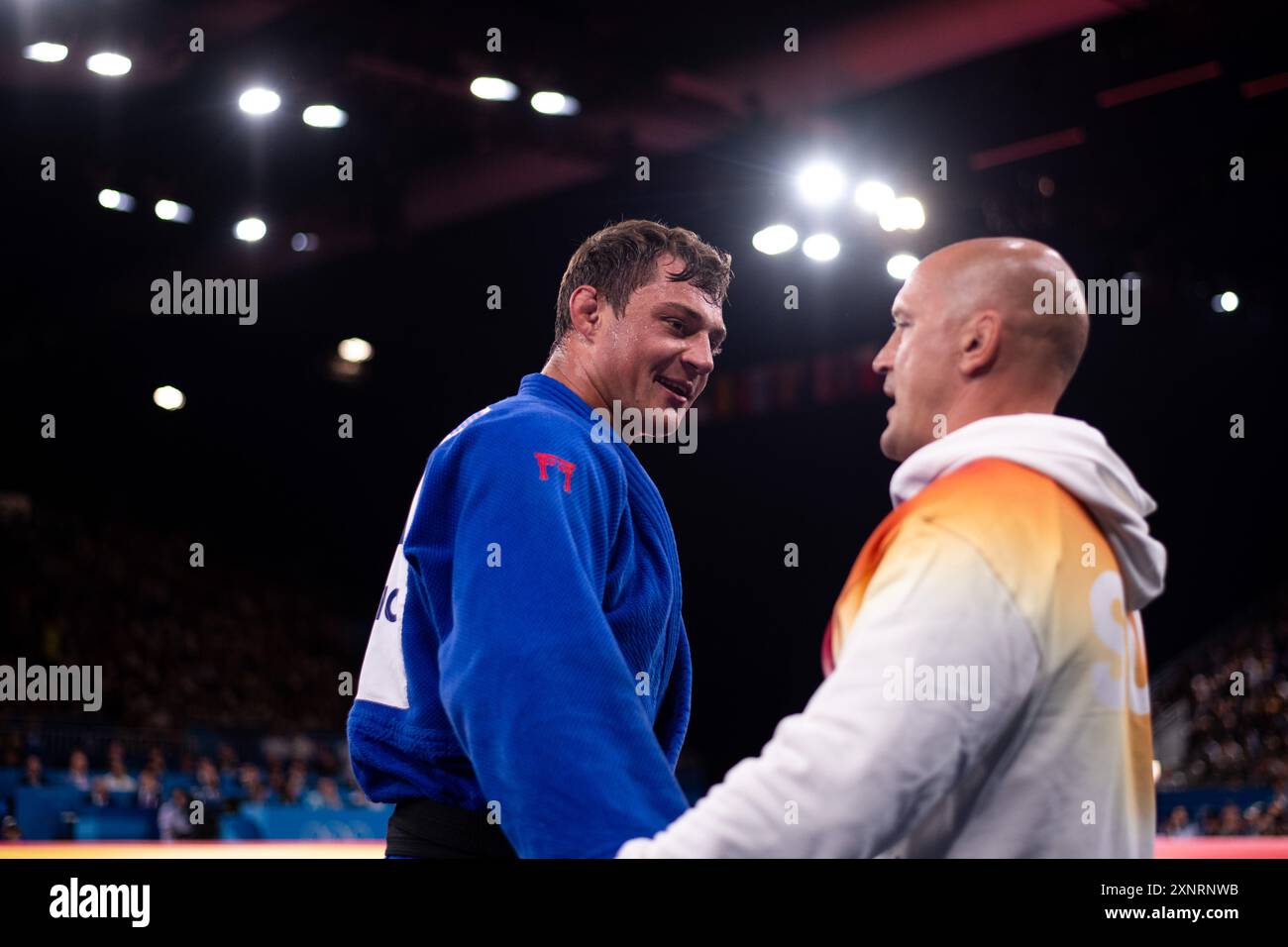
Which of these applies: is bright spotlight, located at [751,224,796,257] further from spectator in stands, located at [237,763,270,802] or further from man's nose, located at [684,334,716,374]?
man's nose, located at [684,334,716,374]

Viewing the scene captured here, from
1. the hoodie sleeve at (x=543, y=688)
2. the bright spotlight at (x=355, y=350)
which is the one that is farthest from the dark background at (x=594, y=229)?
the hoodie sleeve at (x=543, y=688)

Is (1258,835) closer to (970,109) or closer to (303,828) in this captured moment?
(970,109)

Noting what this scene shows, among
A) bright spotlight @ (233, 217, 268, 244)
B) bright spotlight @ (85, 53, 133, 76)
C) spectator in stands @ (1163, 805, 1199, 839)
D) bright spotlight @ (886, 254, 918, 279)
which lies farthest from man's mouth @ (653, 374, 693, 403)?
spectator in stands @ (1163, 805, 1199, 839)

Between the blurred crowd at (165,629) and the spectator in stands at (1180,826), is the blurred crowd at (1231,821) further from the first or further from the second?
the blurred crowd at (165,629)

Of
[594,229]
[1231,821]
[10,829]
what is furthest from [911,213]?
[10,829]

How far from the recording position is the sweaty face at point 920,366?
138cm

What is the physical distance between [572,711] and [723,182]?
288 inches

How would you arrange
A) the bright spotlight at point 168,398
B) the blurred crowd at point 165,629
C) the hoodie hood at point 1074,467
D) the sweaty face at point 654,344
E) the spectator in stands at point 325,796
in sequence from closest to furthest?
the hoodie hood at point 1074,467 < the sweaty face at point 654,344 < the spectator in stands at point 325,796 < the blurred crowd at point 165,629 < the bright spotlight at point 168,398

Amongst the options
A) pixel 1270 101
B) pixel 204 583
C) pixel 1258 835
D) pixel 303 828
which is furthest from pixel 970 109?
pixel 204 583

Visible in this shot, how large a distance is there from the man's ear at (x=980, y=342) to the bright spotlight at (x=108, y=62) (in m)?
6.43

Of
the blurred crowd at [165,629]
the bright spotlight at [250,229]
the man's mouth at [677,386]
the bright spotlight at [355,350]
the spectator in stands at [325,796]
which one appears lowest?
the spectator in stands at [325,796]

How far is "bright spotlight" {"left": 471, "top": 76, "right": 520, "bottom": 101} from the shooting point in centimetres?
755

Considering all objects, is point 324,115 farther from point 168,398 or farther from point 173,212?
point 168,398
